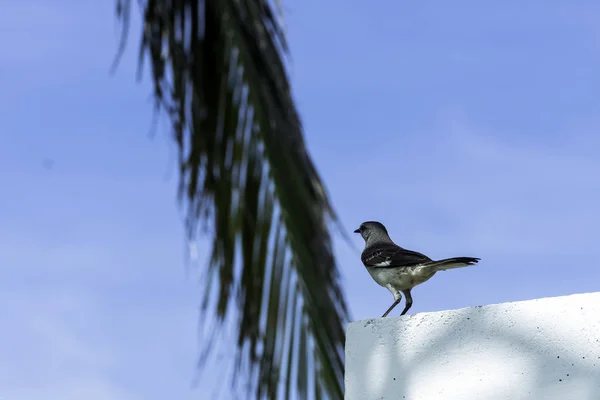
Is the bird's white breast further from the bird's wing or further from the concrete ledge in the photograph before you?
the concrete ledge

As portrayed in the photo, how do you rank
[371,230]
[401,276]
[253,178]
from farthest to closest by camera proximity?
1. [371,230]
2. [401,276]
3. [253,178]

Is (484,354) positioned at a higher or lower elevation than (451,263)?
lower

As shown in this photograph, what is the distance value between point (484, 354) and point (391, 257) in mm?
2648

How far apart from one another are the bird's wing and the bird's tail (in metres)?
0.16

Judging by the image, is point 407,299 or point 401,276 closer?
point 401,276

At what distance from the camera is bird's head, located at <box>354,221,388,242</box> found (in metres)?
7.70

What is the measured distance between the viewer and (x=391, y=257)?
252 inches

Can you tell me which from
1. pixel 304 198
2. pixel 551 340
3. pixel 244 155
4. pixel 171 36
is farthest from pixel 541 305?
pixel 171 36

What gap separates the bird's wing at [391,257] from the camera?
6.20 m

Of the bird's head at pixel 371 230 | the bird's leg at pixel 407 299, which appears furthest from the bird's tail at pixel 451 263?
the bird's head at pixel 371 230

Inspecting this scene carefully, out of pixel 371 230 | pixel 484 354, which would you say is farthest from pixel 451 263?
pixel 371 230

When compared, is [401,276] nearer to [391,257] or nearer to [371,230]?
[391,257]

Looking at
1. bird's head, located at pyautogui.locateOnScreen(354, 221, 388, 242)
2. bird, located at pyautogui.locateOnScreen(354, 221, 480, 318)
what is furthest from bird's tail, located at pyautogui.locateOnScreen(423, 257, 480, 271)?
bird's head, located at pyautogui.locateOnScreen(354, 221, 388, 242)

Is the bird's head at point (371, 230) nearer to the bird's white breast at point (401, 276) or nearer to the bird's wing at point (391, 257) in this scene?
the bird's wing at point (391, 257)
